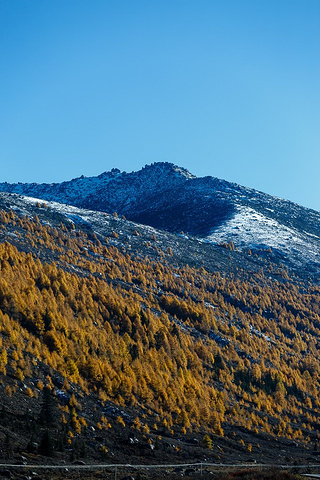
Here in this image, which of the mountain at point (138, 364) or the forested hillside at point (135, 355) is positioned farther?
the forested hillside at point (135, 355)

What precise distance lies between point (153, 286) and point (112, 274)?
15.2 m

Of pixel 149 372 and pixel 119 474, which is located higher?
pixel 119 474

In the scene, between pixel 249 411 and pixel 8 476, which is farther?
pixel 249 411

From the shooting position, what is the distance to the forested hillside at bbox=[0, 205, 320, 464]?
71.2 metres

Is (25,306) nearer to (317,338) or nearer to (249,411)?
(249,411)

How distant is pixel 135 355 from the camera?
111 m

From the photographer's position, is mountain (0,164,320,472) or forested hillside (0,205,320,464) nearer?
mountain (0,164,320,472)

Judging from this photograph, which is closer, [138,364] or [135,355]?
[138,364]

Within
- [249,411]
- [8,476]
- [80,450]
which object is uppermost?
[8,476]

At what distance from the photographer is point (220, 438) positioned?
283ft

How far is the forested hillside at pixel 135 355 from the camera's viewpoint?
71.2m

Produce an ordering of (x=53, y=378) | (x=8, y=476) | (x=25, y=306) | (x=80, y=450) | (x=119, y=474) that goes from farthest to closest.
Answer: (x=25, y=306), (x=53, y=378), (x=80, y=450), (x=119, y=474), (x=8, y=476)

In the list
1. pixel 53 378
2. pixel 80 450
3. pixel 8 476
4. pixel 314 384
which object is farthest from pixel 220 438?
pixel 314 384

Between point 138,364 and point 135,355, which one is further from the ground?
point 135,355
